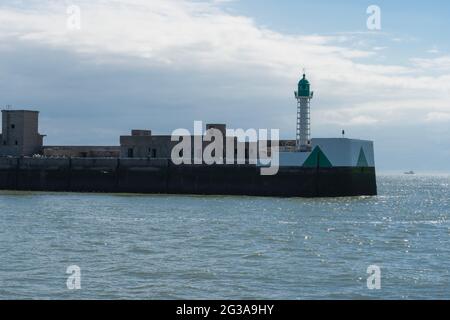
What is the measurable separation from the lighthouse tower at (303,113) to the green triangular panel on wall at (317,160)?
2400mm

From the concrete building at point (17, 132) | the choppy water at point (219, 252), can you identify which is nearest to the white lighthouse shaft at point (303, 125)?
the choppy water at point (219, 252)

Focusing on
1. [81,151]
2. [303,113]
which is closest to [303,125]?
[303,113]

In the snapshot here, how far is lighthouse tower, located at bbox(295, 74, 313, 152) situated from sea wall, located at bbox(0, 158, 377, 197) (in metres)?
3.50

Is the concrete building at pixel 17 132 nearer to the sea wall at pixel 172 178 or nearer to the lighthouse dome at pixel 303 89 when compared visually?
the sea wall at pixel 172 178

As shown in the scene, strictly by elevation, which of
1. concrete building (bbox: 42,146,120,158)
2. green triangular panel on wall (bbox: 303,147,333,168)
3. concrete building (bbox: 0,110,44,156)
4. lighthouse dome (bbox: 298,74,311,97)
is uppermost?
lighthouse dome (bbox: 298,74,311,97)

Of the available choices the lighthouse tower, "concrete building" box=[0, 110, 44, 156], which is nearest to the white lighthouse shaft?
the lighthouse tower

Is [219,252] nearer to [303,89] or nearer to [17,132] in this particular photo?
[303,89]

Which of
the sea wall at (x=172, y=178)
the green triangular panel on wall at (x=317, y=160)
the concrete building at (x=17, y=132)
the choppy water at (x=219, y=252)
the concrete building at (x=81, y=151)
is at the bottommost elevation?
the choppy water at (x=219, y=252)

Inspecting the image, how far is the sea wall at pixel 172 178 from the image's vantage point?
6031 centimetres

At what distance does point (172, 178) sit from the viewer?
Answer: 64812mm

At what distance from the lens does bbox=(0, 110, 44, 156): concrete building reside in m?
77.7

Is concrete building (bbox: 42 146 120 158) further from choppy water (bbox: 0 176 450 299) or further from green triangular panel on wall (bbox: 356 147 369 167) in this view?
choppy water (bbox: 0 176 450 299)
